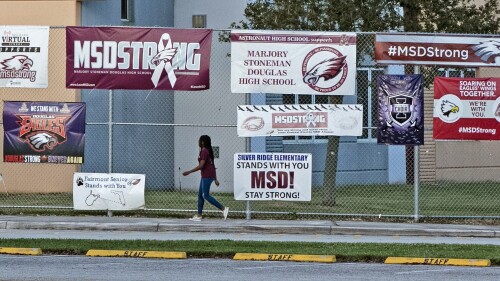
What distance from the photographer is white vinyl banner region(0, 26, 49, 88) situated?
67.1 feet

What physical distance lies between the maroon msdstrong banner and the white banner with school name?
5.27 ft

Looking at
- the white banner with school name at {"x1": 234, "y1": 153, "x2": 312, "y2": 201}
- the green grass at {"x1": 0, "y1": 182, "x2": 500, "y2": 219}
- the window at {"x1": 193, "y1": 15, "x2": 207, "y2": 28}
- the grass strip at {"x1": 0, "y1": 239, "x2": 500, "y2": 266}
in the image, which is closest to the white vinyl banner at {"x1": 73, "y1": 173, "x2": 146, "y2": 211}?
the green grass at {"x1": 0, "y1": 182, "x2": 500, "y2": 219}

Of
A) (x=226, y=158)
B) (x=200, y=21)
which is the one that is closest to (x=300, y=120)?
(x=226, y=158)

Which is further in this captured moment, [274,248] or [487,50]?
[487,50]

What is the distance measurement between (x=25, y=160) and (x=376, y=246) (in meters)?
7.40

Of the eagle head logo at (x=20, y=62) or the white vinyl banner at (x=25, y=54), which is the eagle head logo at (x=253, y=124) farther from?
the eagle head logo at (x=20, y=62)

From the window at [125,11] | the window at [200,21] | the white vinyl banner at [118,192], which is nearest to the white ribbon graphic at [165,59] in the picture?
the white vinyl banner at [118,192]

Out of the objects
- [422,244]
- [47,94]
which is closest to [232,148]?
[47,94]

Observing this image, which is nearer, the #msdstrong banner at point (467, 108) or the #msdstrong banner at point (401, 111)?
the #msdstrong banner at point (467, 108)

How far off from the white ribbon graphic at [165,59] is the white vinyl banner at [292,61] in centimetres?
109

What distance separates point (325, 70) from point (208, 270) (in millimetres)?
7816

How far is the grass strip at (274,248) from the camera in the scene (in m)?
14.8

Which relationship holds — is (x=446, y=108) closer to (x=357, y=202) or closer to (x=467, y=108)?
(x=467, y=108)

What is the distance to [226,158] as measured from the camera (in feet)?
90.0
